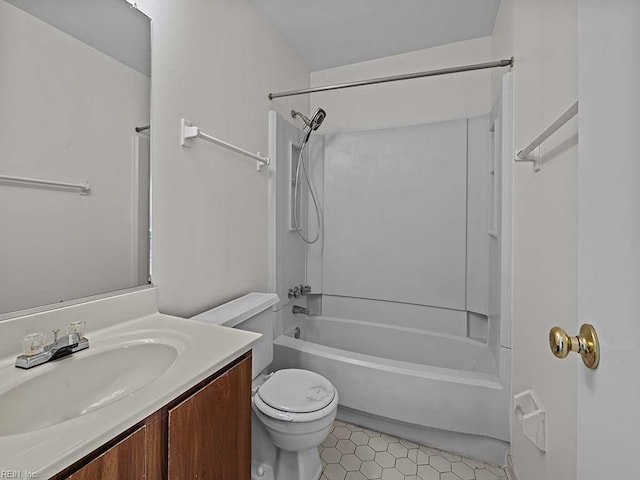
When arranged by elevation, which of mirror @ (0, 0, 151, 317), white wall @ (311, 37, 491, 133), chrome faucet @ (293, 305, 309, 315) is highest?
white wall @ (311, 37, 491, 133)

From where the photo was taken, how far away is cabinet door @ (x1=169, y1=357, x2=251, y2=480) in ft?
2.29

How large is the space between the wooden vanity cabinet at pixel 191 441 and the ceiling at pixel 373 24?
2.04 meters

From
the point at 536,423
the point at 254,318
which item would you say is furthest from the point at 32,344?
the point at 536,423

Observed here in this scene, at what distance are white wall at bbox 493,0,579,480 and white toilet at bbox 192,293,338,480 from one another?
2.60 feet

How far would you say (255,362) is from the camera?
1.49 metres

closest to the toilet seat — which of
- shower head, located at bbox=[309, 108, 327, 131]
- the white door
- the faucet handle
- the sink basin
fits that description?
the sink basin

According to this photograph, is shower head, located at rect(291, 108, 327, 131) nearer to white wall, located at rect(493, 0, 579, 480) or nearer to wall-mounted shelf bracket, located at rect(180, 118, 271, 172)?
wall-mounted shelf bracket, located at rect(180, 118, 271, 172)

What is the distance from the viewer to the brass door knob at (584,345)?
0.43 m

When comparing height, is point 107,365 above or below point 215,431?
above

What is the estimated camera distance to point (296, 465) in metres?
1.40

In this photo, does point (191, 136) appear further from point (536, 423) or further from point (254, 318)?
point (536, 423)

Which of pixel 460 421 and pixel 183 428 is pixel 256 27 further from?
pixel 460 421

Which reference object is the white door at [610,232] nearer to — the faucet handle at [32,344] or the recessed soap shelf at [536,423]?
the recessed soap shelf at [536,423]

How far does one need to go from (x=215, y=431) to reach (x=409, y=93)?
2522mm
